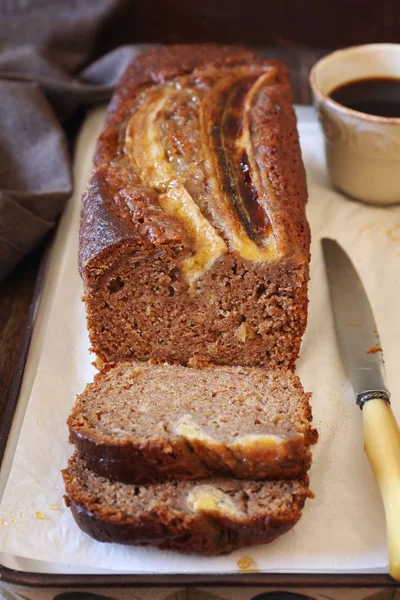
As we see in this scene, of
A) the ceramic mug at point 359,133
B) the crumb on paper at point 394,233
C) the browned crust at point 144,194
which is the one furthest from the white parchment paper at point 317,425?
the browned crust at point 144,194

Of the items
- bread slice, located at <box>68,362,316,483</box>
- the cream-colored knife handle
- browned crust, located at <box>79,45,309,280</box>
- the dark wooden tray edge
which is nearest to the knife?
the cream-colored knife handle

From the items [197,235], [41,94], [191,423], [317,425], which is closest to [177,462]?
[191,423]

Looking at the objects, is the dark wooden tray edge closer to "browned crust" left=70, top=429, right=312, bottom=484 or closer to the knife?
the knife

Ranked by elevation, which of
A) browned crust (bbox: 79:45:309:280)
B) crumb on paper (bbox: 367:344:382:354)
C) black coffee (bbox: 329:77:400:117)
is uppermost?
browned crust (bbox: 79:45:309:280)

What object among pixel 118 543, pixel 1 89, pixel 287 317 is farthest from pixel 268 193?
pixel 1 89

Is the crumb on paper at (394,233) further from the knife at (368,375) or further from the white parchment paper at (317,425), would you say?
the knife at (368,375)

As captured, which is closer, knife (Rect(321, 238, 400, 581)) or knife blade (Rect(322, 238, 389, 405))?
knife (Rect(321, 238, 400, 581))
